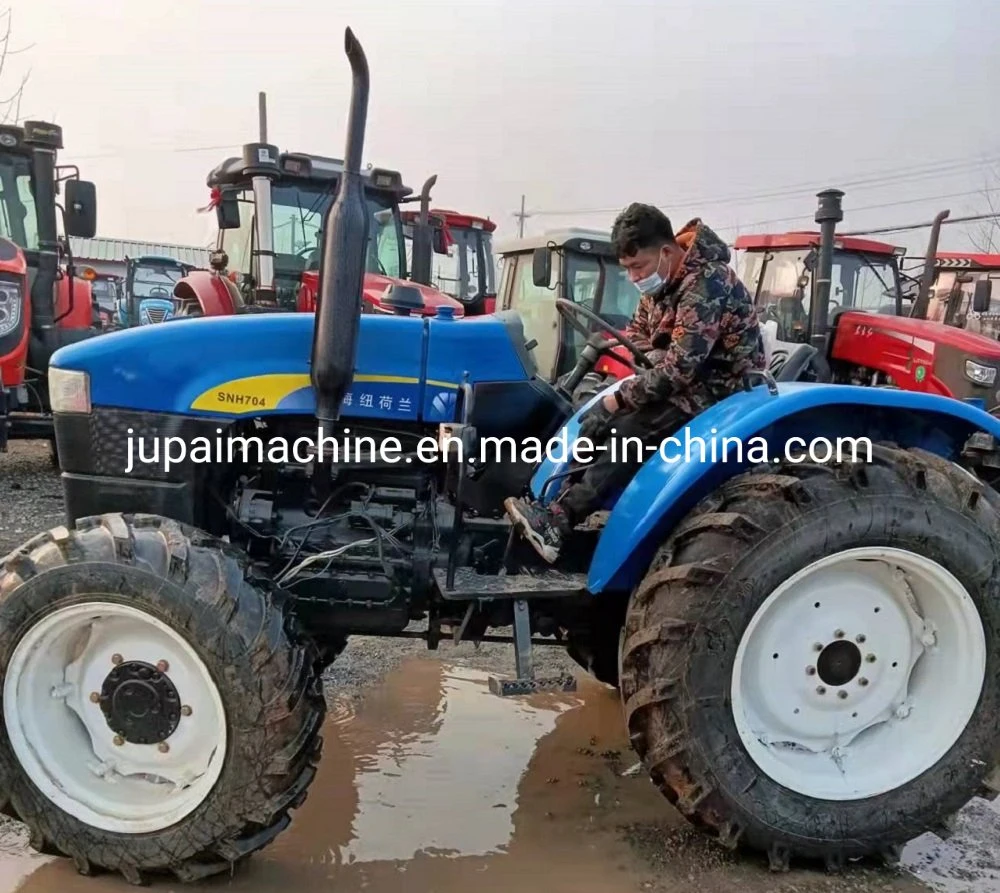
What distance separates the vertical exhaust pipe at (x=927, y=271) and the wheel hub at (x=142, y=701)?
28.8ft

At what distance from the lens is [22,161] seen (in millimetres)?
7770

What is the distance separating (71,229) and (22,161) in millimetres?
1023

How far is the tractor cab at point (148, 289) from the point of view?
1453 cm

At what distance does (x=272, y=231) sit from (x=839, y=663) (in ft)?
21.3

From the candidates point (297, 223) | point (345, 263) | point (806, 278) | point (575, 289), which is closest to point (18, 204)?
point (297, 223)

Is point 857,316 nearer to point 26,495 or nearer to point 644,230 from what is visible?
point 644,230

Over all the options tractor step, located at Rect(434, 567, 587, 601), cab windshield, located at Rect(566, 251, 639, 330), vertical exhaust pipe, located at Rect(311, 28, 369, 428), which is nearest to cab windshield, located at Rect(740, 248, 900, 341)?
cab windshield, located at Rect(566, 251, 639, 330)

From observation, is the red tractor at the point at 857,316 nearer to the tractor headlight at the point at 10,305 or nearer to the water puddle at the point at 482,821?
the water puddle at the point at 482,821

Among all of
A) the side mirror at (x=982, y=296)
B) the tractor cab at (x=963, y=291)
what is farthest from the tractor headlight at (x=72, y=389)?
the tractor cab at (x=963, y=291)

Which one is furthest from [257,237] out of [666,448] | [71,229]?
[666,448]

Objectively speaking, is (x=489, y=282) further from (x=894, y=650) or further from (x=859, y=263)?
(x=894, y=650)

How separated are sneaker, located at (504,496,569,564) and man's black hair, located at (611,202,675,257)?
0.85m

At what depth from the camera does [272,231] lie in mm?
7848

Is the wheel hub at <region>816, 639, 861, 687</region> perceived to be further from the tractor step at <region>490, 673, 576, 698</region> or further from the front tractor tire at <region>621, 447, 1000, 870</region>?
the tractor step at <region>490, 673, 576, 698</region>
